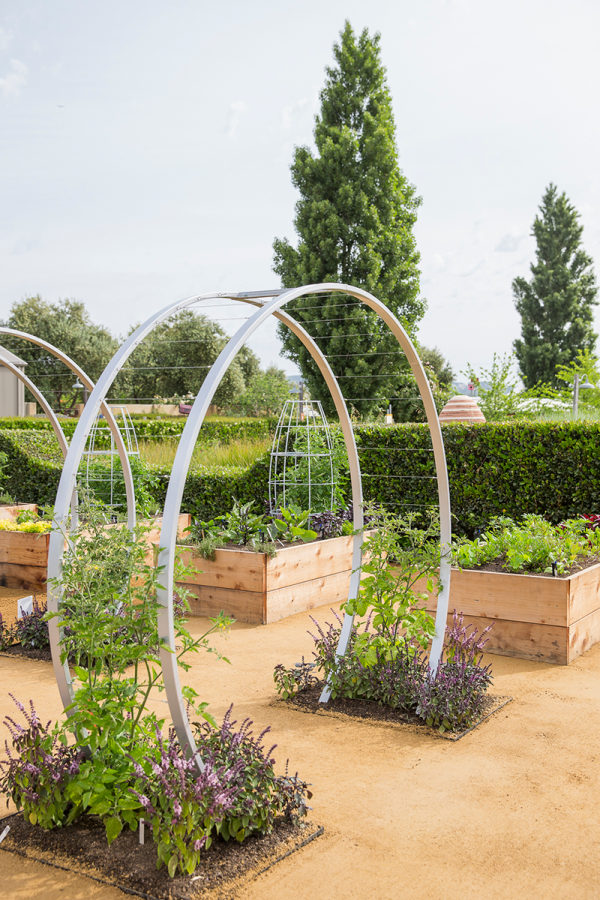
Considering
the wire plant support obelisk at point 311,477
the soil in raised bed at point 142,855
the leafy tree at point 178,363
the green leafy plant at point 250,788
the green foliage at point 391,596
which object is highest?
the leafy tree at point 178,363

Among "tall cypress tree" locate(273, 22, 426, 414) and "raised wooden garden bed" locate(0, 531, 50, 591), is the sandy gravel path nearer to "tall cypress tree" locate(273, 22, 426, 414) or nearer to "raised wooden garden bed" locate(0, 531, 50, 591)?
"raised wooden garden bed" locate(0, 531, 50, 591)

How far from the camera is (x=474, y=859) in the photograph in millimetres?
2217

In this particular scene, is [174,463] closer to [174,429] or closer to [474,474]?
[474,474]

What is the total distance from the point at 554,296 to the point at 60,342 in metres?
20.1

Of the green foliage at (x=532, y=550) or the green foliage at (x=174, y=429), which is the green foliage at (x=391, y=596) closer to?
the green foliage at (x=532, y=550)

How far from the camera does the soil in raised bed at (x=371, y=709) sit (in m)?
3.40

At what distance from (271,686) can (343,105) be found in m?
18.0

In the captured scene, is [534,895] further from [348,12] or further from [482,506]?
[348,12]

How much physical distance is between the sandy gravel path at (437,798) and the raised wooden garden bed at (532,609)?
185mm

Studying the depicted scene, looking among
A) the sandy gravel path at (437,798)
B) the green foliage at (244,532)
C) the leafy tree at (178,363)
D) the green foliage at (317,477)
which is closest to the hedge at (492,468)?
the green foliage at (317,477)

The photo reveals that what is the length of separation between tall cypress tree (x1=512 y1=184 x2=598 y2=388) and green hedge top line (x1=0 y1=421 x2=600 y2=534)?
2252 cm

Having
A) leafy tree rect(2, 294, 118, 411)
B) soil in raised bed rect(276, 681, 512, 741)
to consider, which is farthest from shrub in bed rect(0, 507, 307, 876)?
leafy tree rect(2, 294, 118, 411)

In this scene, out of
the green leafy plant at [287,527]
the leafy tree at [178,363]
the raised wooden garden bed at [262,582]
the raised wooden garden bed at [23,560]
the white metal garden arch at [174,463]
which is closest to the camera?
the white metal garden arch at [174,463]

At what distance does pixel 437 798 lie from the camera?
2656 mm
